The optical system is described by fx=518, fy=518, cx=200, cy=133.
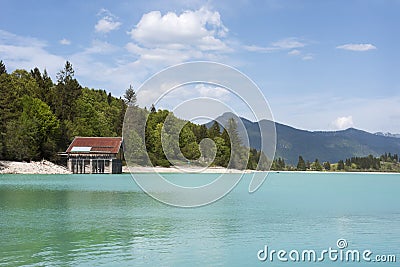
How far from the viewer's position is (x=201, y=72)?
2523cm

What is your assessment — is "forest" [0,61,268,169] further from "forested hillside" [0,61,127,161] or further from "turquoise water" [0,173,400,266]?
"turquoise water" [0,173,400,266]

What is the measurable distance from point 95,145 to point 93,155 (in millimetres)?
2133

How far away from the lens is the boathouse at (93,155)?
9225 centimetres

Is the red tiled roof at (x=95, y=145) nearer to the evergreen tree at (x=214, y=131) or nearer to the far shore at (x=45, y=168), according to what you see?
the far shore at (x=45, y=168)

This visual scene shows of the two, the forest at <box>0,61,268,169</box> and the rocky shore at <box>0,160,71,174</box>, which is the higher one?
the forest at <box>0,61,268,169</box>

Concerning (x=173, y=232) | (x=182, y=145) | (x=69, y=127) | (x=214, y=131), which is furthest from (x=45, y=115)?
Result: (x=173, y=232)

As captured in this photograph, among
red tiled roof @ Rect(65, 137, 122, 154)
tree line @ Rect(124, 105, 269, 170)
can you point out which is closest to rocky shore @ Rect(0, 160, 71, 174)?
red tiled roof @ Rect(65, 137, 122, 154)

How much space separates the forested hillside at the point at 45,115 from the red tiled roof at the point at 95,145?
367 cm

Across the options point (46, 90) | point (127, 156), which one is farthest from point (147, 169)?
point (46, 90)

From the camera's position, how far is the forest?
284 feet

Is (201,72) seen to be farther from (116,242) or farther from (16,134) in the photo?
(16,134)

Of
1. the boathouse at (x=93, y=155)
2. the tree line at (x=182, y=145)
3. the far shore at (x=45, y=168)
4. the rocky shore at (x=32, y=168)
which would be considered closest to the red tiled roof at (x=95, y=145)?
the boathouse at (x=93, y=155)

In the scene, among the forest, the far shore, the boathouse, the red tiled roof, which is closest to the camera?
the far shore

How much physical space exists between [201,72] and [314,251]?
10.1 metres
